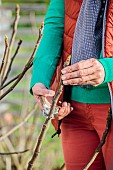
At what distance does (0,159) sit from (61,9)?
1750 millimetres

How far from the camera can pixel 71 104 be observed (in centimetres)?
265

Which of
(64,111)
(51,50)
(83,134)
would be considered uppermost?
(51,50)

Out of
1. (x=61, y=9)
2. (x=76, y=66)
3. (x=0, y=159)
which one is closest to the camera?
(x=76, y=66)

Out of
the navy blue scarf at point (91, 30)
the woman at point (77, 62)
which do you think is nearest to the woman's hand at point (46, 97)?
the woman at point (77, 62)

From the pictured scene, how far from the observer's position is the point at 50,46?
2.73 metres

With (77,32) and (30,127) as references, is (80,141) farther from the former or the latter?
(30,127)

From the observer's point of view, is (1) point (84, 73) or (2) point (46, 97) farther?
(2) point (46, 97)

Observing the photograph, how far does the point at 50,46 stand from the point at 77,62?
349mm

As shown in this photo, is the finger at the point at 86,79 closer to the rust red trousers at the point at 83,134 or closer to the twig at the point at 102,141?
the twig at the point at 102,141

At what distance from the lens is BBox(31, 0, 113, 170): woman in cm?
249

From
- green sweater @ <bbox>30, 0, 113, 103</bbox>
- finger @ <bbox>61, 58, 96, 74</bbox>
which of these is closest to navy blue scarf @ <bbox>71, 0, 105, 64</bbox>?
green sweater @ <bbox>30, 0, 113, 103</bbox>

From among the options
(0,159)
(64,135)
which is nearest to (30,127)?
(0,159)

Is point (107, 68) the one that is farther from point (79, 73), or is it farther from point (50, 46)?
point (50, 46)

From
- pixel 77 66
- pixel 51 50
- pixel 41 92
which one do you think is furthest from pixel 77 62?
pixel 51 50
